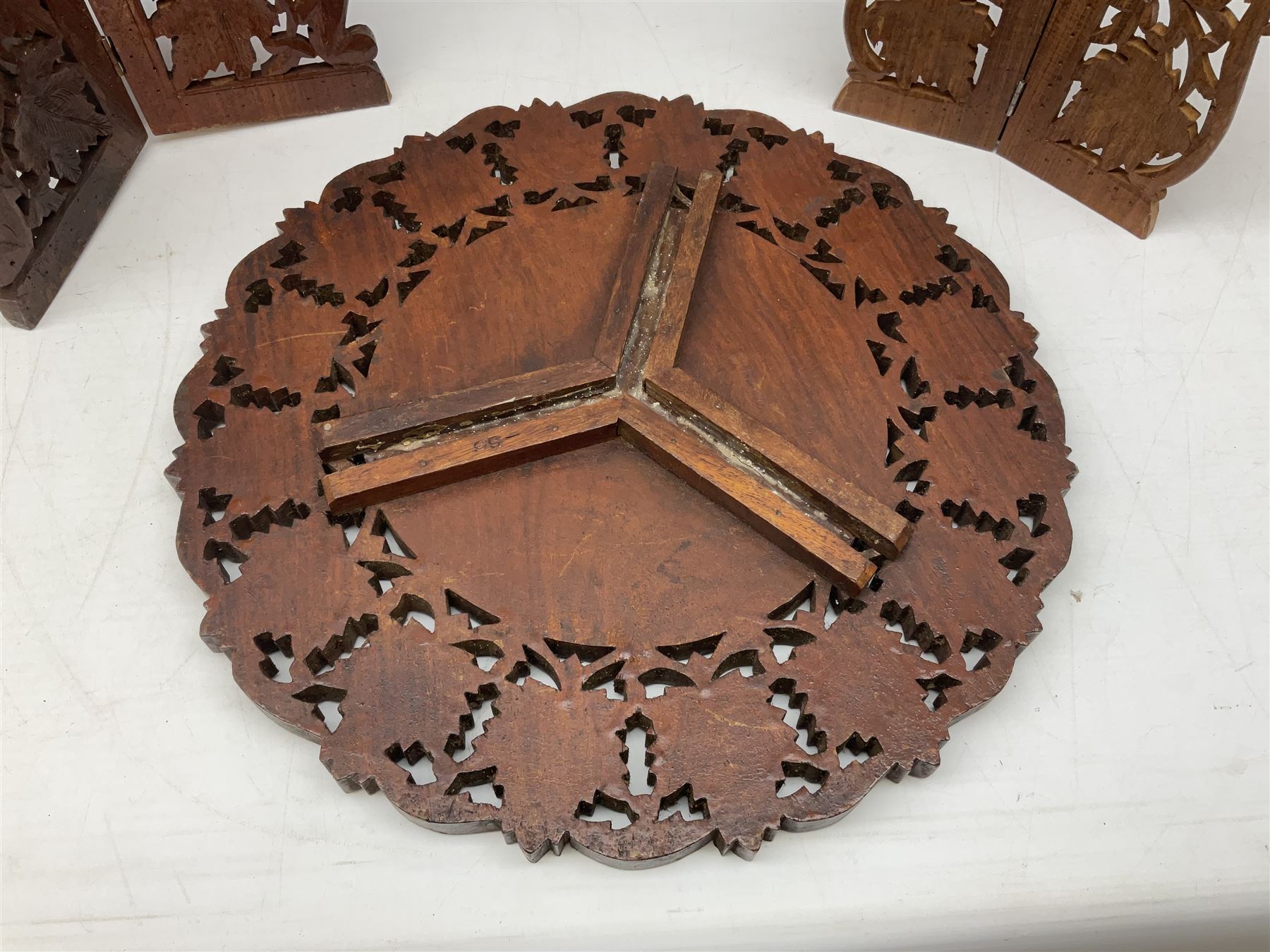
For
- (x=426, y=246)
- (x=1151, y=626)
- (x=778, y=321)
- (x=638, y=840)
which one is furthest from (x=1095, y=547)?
(x=426, y=246)

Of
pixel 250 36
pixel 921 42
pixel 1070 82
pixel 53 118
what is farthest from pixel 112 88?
pixel 1070 82

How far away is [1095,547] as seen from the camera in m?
1.89

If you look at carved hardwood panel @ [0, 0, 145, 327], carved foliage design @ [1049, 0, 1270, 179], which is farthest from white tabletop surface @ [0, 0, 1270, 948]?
carved foliage design @ [1049, 0, 1270, 179]

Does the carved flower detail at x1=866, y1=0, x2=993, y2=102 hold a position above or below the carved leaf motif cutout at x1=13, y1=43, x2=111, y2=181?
above

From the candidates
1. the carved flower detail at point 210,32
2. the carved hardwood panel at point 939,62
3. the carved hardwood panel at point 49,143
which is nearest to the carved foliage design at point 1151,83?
the carved hardwood panel at point 939,62

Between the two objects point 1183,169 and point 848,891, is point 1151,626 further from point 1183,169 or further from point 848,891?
point 1183,169

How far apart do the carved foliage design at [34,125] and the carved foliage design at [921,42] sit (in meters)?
1.55

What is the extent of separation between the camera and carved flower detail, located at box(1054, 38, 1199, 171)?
2061 mm

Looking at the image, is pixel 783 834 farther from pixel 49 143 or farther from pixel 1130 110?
pixel 49 143

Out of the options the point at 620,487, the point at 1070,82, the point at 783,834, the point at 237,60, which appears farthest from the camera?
the point at 237,60

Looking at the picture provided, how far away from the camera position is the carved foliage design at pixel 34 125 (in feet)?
6.48

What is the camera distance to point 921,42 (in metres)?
2.29

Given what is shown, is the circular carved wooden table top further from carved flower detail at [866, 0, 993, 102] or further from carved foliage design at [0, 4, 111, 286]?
carved foliage design at [0, 4, 111, 286]

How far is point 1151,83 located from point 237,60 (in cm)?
181
